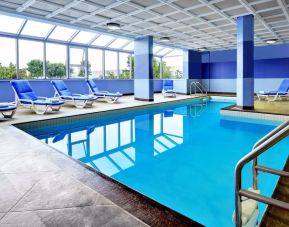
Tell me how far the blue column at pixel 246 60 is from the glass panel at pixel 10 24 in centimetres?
784

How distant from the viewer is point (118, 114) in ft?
25.9

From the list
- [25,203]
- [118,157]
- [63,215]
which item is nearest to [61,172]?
[25,203]

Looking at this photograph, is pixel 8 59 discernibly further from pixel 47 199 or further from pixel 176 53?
pixel 176 53

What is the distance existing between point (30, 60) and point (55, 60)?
113 cm

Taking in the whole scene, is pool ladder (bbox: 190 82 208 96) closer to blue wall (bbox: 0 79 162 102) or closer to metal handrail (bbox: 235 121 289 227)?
blue wall (bbox: 0 79 162 102)

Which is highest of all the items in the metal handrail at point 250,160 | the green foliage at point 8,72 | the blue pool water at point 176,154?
the green foliage at point 8,72

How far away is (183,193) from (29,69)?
9401mm

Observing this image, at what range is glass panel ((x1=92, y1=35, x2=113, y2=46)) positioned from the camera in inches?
457

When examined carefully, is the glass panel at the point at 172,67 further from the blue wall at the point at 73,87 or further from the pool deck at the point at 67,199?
the pool deck at the point at 67,199

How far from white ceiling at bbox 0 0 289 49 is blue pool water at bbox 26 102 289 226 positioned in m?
3.26

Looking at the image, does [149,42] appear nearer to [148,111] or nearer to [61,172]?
[148,111]

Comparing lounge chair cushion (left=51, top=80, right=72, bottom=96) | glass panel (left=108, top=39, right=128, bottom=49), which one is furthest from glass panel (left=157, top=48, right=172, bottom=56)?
lounge chair cushion (left=51, top=80, right=72, bottom=96)

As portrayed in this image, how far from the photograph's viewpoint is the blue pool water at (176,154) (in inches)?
103

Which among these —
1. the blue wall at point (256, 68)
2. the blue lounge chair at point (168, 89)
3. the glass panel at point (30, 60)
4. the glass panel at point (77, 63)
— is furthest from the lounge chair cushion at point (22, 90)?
the blue wall at point (256, 68)
